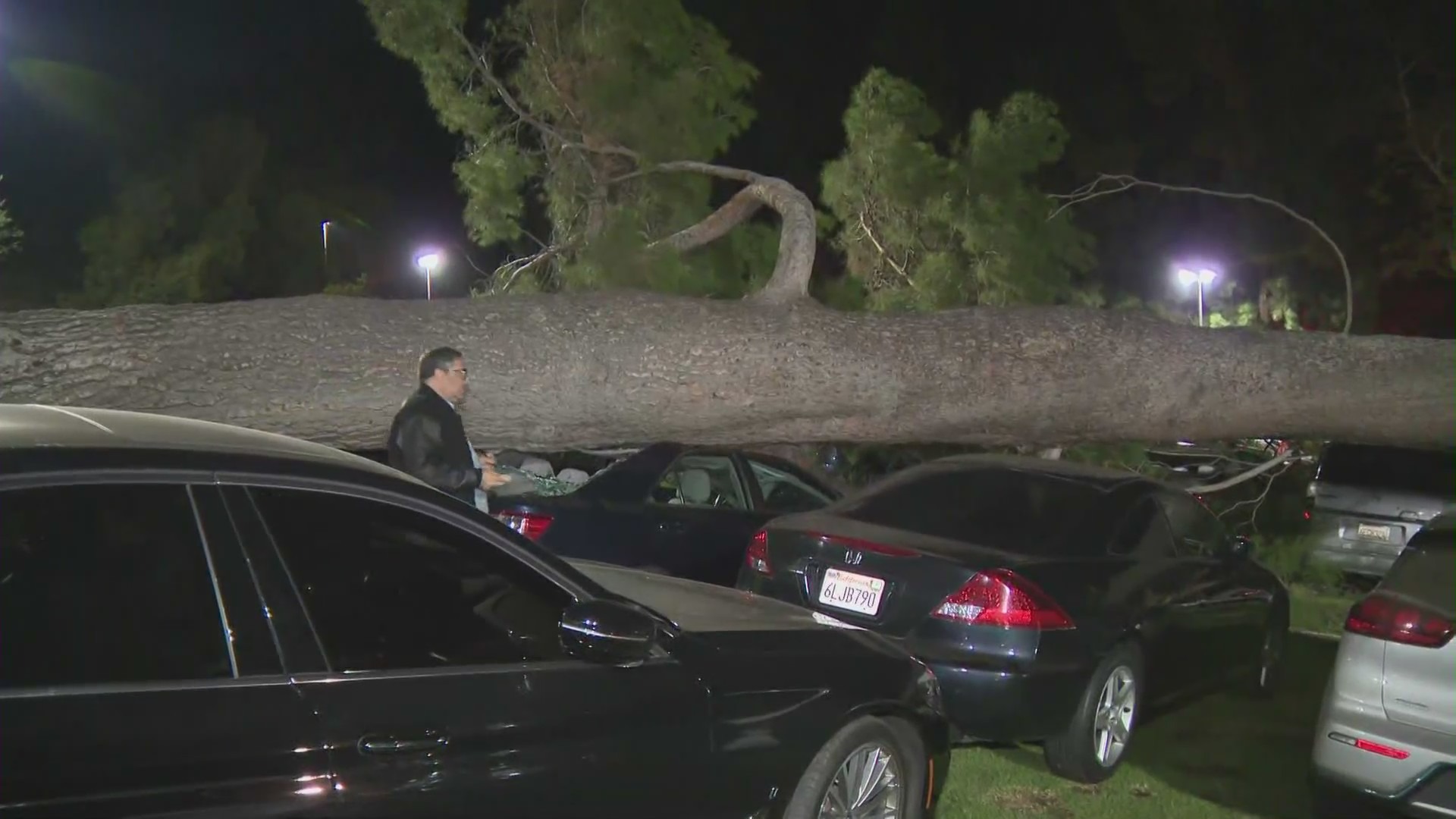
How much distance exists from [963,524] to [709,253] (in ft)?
19.1

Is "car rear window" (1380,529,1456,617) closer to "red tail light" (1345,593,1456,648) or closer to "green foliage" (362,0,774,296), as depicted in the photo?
"red tail light" (1345,593,1456,648)

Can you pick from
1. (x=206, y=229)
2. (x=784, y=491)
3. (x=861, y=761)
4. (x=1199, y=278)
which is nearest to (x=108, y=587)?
(x=861, y=761)

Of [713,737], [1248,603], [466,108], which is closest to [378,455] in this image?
[466,108]

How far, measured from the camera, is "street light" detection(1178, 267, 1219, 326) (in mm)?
19234

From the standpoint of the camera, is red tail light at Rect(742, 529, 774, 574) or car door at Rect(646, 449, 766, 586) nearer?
red tail light at Rect(742, 529, 774, 574)

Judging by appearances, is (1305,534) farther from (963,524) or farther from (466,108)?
(466,108)

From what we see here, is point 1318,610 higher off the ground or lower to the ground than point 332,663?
lower

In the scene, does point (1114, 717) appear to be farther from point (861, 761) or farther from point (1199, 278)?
point (1199, 278)

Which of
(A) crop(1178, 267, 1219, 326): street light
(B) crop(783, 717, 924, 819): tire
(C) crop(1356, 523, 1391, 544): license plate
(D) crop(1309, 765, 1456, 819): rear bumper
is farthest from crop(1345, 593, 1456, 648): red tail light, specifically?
(A) crop(1178, 267, 1219, 326): street light

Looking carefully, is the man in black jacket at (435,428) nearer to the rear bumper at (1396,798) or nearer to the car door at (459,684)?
the car door at (459,684)

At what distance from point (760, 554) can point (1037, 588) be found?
4.42 ft

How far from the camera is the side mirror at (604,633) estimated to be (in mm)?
3137

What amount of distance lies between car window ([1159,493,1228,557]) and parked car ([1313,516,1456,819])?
150 cm

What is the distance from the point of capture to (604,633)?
3.14 m
